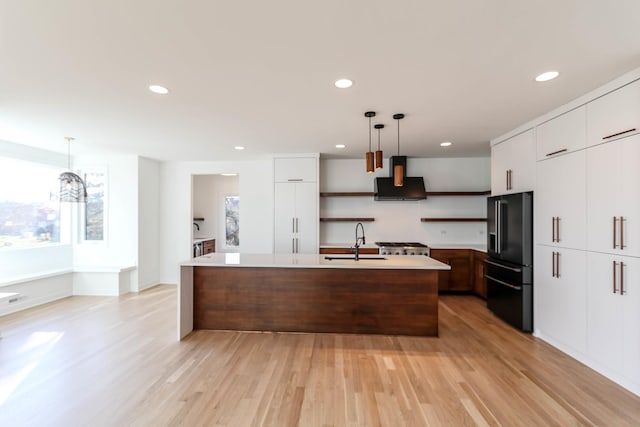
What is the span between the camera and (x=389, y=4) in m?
1.58

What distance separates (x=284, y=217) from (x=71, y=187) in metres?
3.59

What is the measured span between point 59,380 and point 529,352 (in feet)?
14.2

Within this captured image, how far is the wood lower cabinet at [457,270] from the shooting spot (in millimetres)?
5262

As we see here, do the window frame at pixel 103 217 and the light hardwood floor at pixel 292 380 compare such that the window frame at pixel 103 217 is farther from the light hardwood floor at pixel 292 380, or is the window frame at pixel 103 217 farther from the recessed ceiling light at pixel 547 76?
the recessed ceiling light at pixel 547 76

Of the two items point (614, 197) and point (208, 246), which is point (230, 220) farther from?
point (614, 197)

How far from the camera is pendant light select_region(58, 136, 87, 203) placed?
4.85 m

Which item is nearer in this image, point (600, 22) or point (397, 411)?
point (600, 22)

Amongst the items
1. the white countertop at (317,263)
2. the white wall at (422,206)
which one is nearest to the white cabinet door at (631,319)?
the white countertop at (317,263)

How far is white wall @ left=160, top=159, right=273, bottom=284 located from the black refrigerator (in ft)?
12.8

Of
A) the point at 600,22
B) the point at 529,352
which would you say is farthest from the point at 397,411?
the point at 600,22

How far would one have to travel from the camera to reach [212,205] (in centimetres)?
831

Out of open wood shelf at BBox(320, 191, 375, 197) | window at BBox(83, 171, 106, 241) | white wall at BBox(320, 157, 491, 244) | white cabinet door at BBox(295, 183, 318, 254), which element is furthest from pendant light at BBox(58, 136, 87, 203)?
white wall at BBox(320, 157, 491, 244)

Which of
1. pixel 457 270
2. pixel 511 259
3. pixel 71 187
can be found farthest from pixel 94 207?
pixel 511 259

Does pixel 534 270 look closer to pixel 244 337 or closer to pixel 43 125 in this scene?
pixel 244 337
